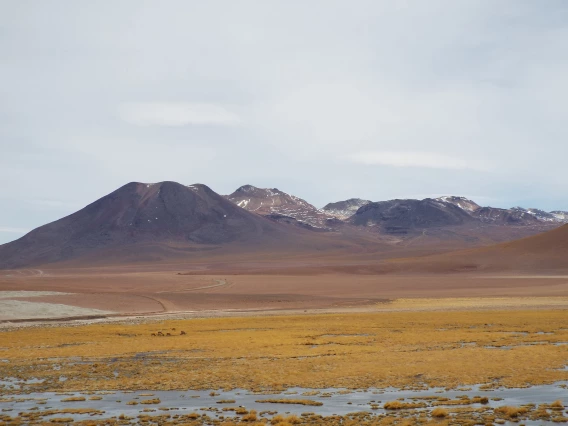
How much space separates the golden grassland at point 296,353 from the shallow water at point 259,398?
0.90 m

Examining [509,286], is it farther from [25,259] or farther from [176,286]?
[25,259]

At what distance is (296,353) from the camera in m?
27.5

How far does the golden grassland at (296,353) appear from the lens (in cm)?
2117

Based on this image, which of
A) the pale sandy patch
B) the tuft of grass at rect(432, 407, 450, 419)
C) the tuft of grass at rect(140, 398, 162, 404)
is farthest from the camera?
the pale sandy patch

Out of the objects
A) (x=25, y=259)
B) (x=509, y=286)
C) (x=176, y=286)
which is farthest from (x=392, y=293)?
(x=25, y=259)

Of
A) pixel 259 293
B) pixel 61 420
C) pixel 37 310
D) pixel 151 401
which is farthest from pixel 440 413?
pixel 259 293

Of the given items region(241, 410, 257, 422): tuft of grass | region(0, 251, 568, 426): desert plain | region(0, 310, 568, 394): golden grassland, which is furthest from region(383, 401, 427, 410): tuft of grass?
region(241, 410, 257, 422): tuft of grass

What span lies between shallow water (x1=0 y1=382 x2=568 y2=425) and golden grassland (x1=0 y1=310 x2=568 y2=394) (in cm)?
90

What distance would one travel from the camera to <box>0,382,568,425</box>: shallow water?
17.0 metres

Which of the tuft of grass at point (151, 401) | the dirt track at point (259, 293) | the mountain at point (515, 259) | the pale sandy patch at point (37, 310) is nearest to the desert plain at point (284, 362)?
the tuft of grass at point (151, 401)

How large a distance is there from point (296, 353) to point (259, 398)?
29.3ft

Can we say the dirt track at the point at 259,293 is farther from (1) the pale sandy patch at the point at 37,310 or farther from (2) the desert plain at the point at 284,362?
(2) the desert plain at the point at 284,362

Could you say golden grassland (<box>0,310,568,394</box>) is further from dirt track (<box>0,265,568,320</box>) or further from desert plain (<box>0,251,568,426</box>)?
dirt track (<box>0,265,568,320</box>)

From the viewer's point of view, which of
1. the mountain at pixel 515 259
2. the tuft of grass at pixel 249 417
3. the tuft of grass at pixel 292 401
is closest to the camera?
the tuft of grass at pixel 249 417
